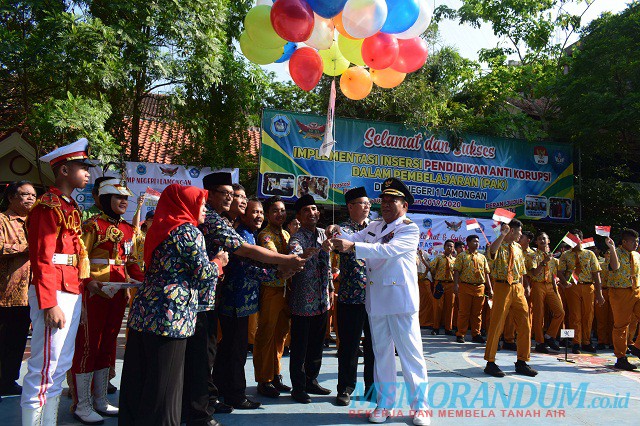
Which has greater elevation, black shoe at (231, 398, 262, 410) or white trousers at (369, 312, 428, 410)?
white trousers at (369, 312, 428, 410)

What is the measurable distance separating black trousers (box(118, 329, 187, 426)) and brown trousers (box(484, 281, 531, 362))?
13.6 ft

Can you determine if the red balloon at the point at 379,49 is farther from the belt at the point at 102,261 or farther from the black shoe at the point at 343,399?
the black shoe at the point at 343,399

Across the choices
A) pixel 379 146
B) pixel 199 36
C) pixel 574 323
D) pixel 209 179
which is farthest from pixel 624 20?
pixel 209 179

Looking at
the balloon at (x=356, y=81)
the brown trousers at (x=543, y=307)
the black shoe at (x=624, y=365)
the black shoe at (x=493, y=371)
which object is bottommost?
the black shoe at (x=493, y=371)

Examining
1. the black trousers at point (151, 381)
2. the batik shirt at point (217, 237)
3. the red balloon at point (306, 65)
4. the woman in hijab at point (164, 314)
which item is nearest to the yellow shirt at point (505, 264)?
the red balloon at point (306, 65)

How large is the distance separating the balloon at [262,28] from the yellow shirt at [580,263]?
624 cm

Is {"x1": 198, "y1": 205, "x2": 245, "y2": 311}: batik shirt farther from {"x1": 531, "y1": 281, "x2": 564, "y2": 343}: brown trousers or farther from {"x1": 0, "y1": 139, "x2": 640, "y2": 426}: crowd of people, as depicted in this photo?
{"x1": 531, "y1": 281, "x2": 564, "y2": 343}: brown trousers

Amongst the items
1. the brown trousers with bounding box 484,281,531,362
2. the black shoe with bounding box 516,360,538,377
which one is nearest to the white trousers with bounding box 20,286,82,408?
the brown trousers with bounding box 484,281,531,362

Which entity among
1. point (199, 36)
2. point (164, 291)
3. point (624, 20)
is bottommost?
point (164, 291)

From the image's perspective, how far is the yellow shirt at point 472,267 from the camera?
31.1ft

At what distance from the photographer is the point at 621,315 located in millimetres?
7113

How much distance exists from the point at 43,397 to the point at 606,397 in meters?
5.05

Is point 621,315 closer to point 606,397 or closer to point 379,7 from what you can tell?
point 606,397

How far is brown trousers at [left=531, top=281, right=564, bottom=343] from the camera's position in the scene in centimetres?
822
